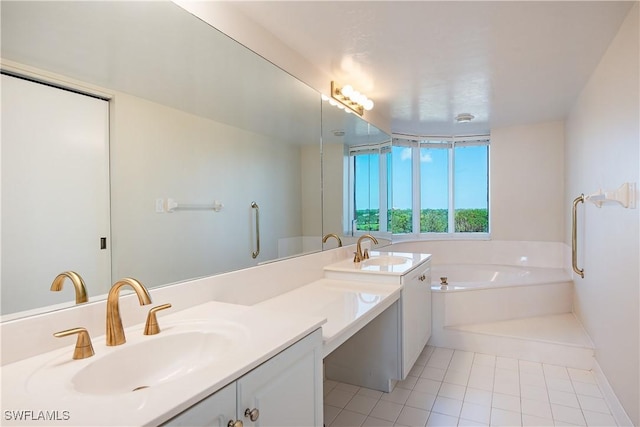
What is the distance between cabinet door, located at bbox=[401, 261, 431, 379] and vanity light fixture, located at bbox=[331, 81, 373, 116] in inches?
53.3

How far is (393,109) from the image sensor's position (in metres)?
3.39

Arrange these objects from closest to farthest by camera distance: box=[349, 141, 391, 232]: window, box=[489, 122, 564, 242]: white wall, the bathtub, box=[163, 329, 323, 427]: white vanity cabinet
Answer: box=[163, 329, 323, 427]: white vanity cabinet → box=[349, 141, 391, 232]: window → the bathtub → box=[489, 122, 564, 242]: white wall

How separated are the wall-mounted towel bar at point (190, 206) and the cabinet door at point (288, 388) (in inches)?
30.1

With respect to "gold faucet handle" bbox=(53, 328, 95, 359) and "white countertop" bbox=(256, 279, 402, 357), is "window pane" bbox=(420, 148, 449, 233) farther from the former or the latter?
"gold faucet handle" bbox=(53, 328, 95, 359)

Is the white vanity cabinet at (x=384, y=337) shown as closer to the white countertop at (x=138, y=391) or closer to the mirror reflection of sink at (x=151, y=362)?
the white countertop at (x=138, y=391)

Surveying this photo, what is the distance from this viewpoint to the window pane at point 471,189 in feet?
15.1

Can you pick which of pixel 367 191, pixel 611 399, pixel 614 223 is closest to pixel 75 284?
pixel 367 191

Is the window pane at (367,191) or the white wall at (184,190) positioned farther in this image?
the window pane at (367,191)

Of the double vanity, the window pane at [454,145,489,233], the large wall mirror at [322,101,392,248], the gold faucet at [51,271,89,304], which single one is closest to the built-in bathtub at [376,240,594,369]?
the window pane at [454,145,489,233]

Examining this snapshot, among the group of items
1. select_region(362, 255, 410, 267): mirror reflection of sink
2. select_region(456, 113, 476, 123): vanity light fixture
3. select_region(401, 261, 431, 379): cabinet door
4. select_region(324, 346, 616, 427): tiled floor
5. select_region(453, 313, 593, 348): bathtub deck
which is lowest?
select_region(324, 346, 616, 427): tiled floor

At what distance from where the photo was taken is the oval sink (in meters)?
2.65

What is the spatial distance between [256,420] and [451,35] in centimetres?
204

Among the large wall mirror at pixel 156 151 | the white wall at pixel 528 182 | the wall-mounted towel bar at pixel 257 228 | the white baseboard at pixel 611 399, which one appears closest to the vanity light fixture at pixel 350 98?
the large wall mirror at pixel 156 151

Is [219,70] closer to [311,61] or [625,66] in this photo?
[311,61]
